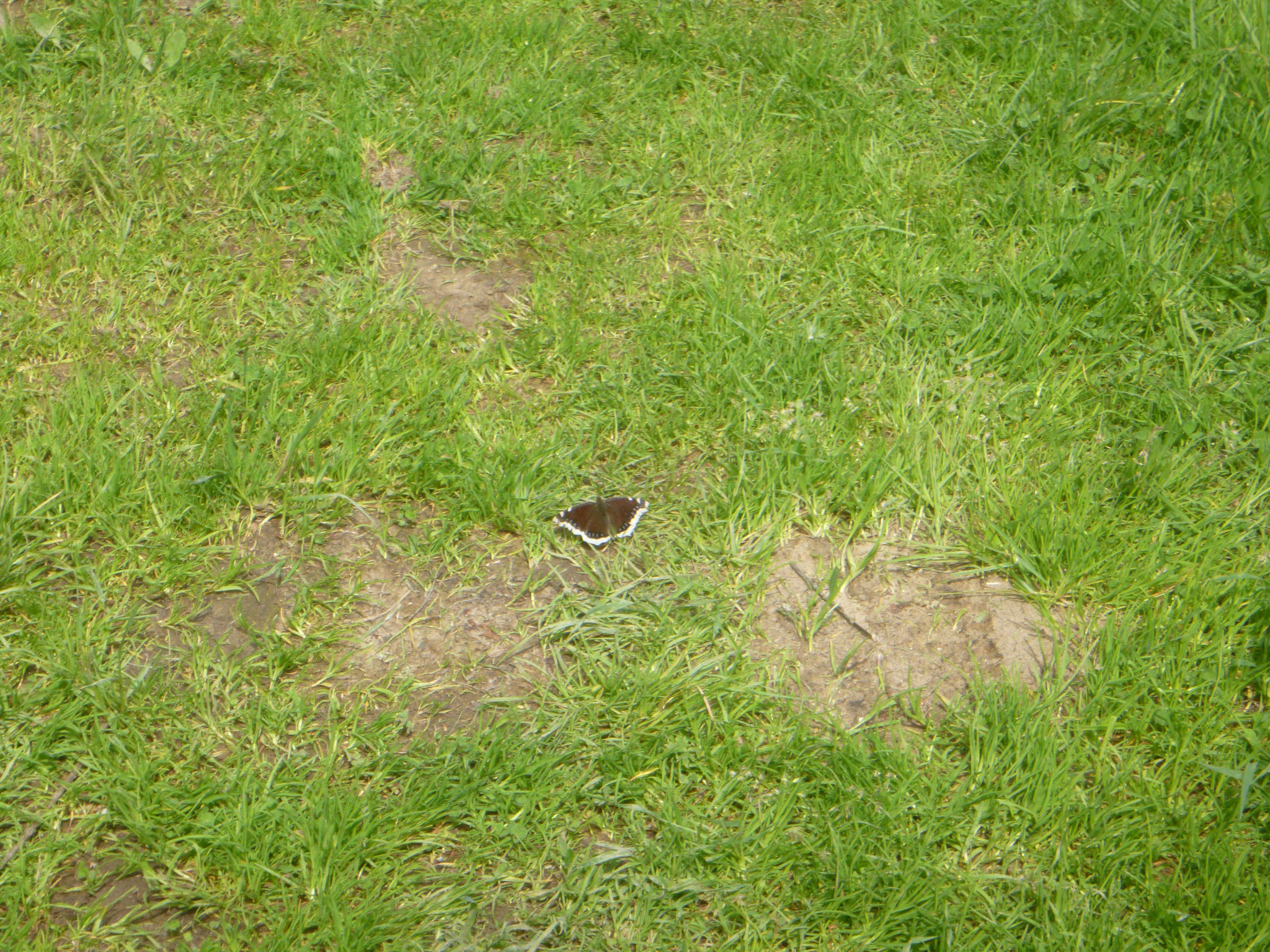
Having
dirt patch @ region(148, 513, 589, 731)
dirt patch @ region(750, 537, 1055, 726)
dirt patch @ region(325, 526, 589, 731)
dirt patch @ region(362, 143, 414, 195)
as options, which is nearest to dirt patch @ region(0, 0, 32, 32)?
dirt patch @ region(362, 143, 414, 195)

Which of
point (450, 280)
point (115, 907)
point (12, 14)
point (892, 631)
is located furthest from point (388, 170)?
point (115, 907)

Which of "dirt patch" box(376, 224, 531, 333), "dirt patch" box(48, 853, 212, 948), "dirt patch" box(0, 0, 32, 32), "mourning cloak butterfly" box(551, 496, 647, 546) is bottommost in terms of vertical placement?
"dirt patch" box(48, 853, 212, 948)

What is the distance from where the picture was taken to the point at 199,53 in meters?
4.10

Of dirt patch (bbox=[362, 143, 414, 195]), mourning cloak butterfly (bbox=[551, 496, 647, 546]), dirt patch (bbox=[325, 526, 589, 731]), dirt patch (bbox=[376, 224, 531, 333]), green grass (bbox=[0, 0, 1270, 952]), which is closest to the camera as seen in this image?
green grass (bbox=[0, 0, 1270, 952])

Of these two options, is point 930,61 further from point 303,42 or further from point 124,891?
point 124,891

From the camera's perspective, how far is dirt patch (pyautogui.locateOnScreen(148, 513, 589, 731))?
2.66m

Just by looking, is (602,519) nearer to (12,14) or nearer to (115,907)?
(115,907)

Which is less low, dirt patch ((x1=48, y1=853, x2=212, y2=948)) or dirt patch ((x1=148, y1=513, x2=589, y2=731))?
dirt patch ((x1=148, y1=513, x2=589, y2=731))

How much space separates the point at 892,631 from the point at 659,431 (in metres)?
0.88

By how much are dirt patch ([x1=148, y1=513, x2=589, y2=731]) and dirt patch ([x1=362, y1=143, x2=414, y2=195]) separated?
56.7 inches

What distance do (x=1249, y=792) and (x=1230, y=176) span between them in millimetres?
2247

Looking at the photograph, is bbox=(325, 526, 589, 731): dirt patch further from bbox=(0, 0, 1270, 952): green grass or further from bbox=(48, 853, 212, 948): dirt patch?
bbox=(48, 853, 212, 948): dirt patch

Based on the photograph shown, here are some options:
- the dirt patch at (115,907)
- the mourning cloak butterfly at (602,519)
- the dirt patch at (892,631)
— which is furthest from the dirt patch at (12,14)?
the dirt patch at (892,631)

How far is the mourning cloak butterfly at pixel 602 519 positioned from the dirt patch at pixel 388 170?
158 centimetres
